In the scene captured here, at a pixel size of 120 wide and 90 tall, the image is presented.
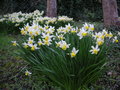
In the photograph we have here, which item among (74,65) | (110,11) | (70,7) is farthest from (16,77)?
(70,7)

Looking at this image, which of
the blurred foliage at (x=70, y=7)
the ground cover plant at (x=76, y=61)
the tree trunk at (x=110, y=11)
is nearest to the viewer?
the ground cover plant at (x=76, y=61)

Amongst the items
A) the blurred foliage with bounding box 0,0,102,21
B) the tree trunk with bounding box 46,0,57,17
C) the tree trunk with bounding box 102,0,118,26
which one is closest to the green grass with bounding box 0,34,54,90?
the tree trunk with bounding box 102,0,118,26

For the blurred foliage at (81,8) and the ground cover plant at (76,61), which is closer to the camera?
the ground cover plant at (76,61)

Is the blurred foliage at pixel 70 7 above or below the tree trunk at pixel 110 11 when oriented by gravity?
below

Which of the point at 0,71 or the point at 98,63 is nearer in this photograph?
the point at 98,63

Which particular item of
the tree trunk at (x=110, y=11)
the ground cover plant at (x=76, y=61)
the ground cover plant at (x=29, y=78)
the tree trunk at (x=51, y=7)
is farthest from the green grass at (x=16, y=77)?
the tree trunk at (x=51, y=7)

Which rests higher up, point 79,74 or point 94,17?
point 79,74

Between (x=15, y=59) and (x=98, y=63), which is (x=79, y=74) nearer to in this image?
(x=98, y=63)

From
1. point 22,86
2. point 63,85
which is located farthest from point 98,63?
point 22,86

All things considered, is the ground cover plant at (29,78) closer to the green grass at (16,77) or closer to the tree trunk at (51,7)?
the green grass at (16,77)

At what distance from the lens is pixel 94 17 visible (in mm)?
10984

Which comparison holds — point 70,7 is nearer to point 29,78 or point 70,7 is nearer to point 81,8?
point 81,8

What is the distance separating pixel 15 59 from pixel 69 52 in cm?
190

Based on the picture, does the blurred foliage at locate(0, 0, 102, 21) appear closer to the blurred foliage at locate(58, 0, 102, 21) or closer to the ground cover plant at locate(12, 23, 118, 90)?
the blurred foliage at locate(58, 0, 102, 21)
